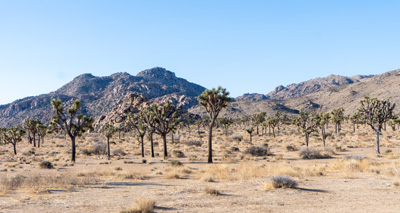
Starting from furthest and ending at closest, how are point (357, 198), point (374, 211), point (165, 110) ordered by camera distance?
point (165, 110) < point (357, 198) < point (374, 211)

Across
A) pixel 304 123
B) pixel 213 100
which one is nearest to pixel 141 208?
pixel 213 100

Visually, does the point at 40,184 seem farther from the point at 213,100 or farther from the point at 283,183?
the point at 213,100

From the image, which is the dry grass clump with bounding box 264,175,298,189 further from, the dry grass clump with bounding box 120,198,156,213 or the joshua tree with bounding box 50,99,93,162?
the joshua tree with bounding box 50,99,93,162

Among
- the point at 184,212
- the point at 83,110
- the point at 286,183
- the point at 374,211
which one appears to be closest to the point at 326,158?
the point at 286,183

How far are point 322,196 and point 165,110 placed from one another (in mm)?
23977

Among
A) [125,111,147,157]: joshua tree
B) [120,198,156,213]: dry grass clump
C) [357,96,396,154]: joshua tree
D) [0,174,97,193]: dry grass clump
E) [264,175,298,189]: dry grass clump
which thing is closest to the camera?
[120,198,156,213]: dry grass clump

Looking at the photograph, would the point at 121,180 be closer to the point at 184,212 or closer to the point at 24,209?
the point at 24,209

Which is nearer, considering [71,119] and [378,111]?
[71,119]

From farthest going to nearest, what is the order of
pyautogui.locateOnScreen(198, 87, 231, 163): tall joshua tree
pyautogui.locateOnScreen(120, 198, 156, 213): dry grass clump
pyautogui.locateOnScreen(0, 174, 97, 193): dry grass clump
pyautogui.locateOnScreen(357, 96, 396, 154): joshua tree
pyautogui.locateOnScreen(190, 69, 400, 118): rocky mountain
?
pyautogui.locateOnScreen(190, 69, 400, 118): rocky mountain → pyautogui.locateOnScreen(357, 96, 396, 154): joshua tree → pyautogui.locateOnScreen(198, 87, 231, 163): tall joshua tree → pyautogui.locateOnScreen(0, 174, 97, 193): dry grass clump → pyautogui.locateOnScreen(120, 198, 156, 213): dry grass clump

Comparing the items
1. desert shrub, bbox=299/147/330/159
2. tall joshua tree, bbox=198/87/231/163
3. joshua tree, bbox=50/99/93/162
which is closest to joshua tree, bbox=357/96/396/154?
desert shrub, bbox=299/147/330/159

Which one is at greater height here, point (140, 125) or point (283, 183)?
point (140, 125)

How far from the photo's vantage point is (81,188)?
13.4m

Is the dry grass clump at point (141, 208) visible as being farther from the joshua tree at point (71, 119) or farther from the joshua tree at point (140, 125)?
the joshua tree at point (140, 125)

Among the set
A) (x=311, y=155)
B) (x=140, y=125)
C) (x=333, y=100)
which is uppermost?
(x=333, y=100)
